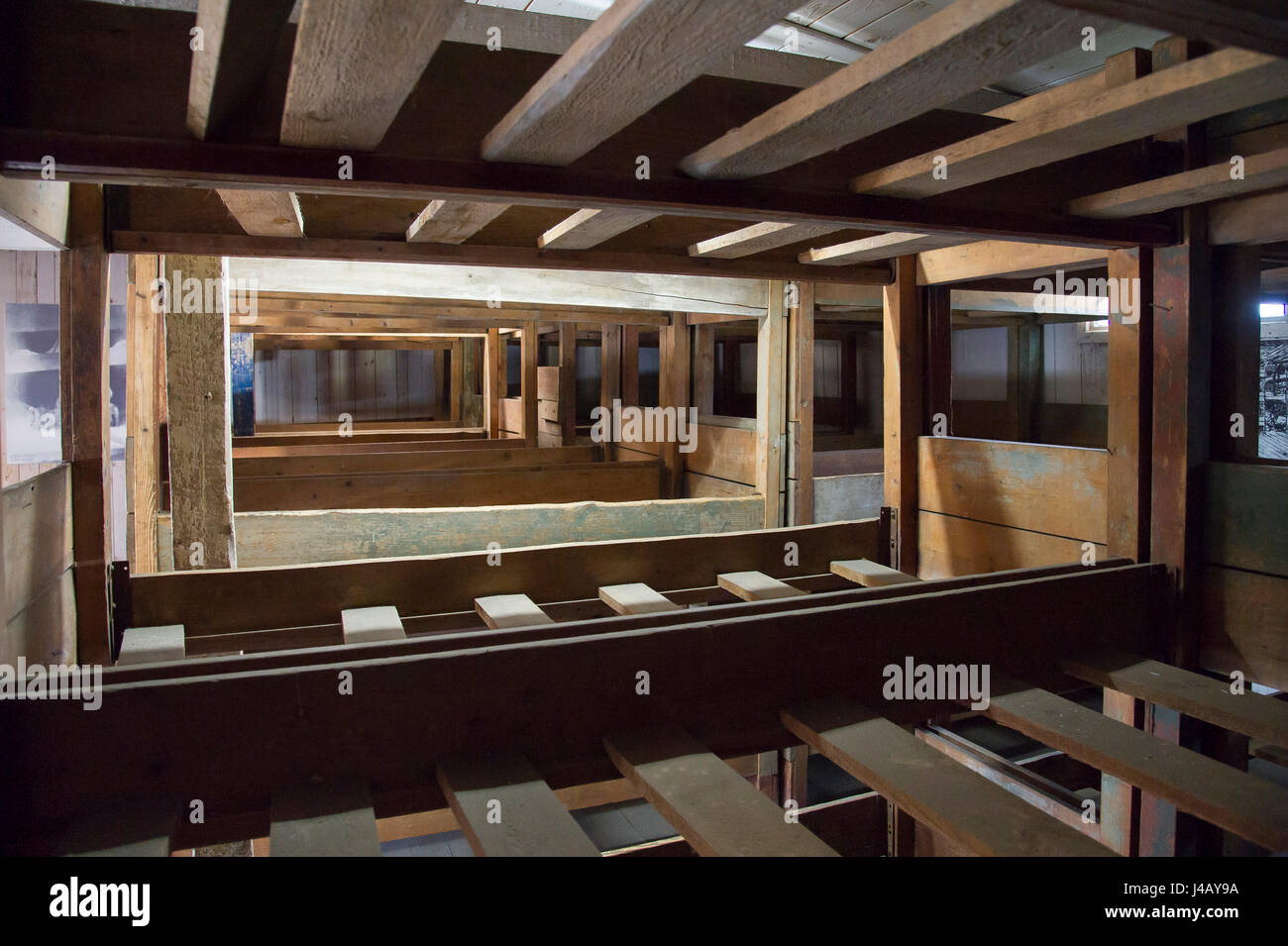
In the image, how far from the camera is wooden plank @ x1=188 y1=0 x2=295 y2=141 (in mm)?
1246

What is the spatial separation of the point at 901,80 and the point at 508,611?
188 centimetres

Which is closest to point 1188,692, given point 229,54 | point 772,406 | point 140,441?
point 229,54

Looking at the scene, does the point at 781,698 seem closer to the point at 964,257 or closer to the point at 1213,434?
the point at 1213,434

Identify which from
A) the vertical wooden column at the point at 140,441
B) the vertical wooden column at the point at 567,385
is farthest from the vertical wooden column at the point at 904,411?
the vertical wooden column at the point at 567,385

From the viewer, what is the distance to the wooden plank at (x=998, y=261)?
298 centimetres

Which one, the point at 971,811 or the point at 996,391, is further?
the point at 996,391

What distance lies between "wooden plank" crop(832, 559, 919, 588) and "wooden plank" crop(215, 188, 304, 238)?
87.7 inches

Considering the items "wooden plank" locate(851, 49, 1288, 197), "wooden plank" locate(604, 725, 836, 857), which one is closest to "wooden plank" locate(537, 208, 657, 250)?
"wooden plank" locate(851, 49, 1288, 197)

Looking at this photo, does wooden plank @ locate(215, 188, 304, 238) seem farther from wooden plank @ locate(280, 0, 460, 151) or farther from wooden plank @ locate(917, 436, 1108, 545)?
wooden plank @ locate(917, 436, 1108, 545)

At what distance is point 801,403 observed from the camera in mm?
4641

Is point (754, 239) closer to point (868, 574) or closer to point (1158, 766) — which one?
point (868, 574)

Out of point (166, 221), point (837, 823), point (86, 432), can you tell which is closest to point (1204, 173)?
point (166, 221)

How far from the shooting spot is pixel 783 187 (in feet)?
6.85
